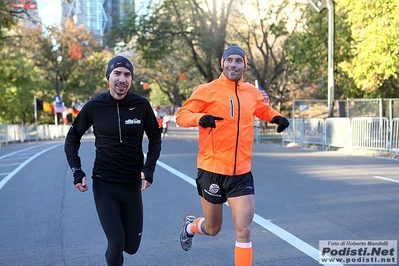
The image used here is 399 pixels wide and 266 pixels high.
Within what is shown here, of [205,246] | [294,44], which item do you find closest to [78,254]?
[205,246]

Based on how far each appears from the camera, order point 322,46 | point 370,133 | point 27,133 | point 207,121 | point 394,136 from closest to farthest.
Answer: point 207,121, point 394,136, point 370,133, point 322,46, point 27,133

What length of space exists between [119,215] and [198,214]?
3.89 metres

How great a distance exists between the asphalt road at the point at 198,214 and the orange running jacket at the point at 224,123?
122cm

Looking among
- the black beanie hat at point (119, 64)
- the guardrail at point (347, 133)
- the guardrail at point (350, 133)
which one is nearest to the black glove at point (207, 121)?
the black beanie hat at point (119, 64)

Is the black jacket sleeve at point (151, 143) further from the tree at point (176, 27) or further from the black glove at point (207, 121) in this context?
the tree at point (176, 27)

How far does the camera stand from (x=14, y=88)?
167ft

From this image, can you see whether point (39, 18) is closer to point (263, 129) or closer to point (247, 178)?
point (263, 129)

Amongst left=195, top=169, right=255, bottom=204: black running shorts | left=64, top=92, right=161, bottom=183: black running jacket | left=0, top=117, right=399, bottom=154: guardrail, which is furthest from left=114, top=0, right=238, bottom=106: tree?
left=64, top=92, right=161, bottom=183: black running jacket

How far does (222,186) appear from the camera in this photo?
17.7ft

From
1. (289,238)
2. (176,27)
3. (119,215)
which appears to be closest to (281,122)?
(119,215)

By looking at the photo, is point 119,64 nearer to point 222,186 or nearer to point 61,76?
point 222,186

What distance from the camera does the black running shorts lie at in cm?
533

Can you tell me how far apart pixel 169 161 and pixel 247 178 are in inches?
509

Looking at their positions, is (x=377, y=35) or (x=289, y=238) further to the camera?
(x=377, y=35)
